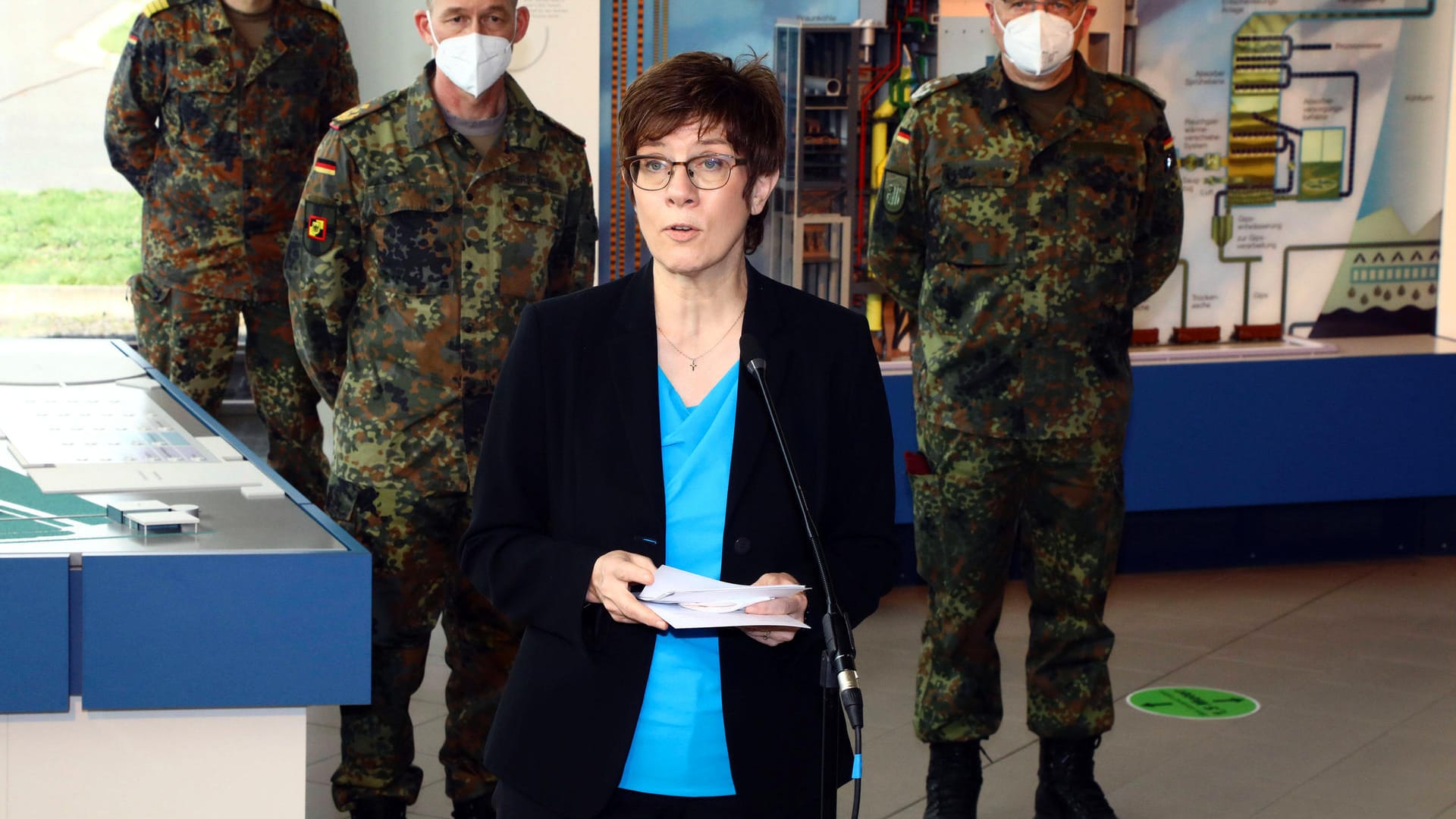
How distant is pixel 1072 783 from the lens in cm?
348

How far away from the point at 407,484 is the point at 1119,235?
A: 1.53m

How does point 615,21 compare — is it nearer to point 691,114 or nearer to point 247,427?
point 247,427

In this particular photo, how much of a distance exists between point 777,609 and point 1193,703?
3.04 metres

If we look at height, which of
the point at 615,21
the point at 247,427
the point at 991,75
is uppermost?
the point at 615,21

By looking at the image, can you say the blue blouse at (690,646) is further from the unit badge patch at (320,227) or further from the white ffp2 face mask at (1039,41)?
the white ffp2 face mask at (1039,41)

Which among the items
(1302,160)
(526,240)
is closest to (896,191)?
(526,240)

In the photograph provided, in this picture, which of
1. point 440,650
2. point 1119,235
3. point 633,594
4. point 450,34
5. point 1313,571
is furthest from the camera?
point 1313,571

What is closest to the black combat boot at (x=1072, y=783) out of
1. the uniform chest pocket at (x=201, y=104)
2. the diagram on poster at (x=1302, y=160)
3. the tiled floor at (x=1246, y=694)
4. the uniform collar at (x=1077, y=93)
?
the tiled floor at (x=1246, y=694)

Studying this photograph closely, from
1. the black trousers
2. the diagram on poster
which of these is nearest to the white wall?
the diagram on poster

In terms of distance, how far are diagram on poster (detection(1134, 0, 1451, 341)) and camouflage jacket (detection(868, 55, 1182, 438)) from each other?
262 cm

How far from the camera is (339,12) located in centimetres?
517

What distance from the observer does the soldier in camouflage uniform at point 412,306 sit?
10.2 feet

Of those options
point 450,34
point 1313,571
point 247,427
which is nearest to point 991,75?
point 450,34

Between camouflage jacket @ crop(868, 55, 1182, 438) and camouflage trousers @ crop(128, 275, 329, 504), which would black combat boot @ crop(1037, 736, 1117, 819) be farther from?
camouflage trousers @ crop(128, 275, 329, 504)
